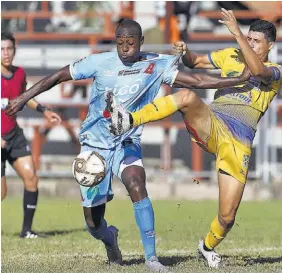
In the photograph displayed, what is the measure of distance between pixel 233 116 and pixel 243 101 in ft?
0.59

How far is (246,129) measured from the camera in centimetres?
980

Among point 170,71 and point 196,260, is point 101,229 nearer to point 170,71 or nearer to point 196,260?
point 196,260

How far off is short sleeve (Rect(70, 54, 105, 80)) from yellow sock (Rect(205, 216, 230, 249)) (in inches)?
69.6

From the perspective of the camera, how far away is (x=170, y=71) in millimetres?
9789

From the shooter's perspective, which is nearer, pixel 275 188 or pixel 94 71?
pixel 94 71

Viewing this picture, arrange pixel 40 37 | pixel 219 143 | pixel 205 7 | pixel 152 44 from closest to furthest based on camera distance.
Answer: pixel 219 143
pixel 152 44
pixel 40 37
pixel 205 7

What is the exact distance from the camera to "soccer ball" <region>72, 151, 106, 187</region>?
30.9 feet

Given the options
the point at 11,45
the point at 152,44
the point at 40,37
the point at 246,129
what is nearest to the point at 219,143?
the point at 246,129

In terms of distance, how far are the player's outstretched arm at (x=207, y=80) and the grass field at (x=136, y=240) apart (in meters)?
1.61

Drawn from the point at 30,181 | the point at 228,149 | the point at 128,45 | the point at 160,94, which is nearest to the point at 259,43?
the point at 228,149

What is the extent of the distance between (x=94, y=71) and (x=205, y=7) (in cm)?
1507

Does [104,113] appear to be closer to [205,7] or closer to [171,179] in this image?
[171,179]

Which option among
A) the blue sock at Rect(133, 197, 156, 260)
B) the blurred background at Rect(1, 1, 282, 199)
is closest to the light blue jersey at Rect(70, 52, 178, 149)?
the blue sock at Rect(133, 197, 156, 260)

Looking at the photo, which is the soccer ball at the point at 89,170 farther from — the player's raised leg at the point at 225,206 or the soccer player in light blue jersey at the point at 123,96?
the player's raised leg at the point at 225,206
